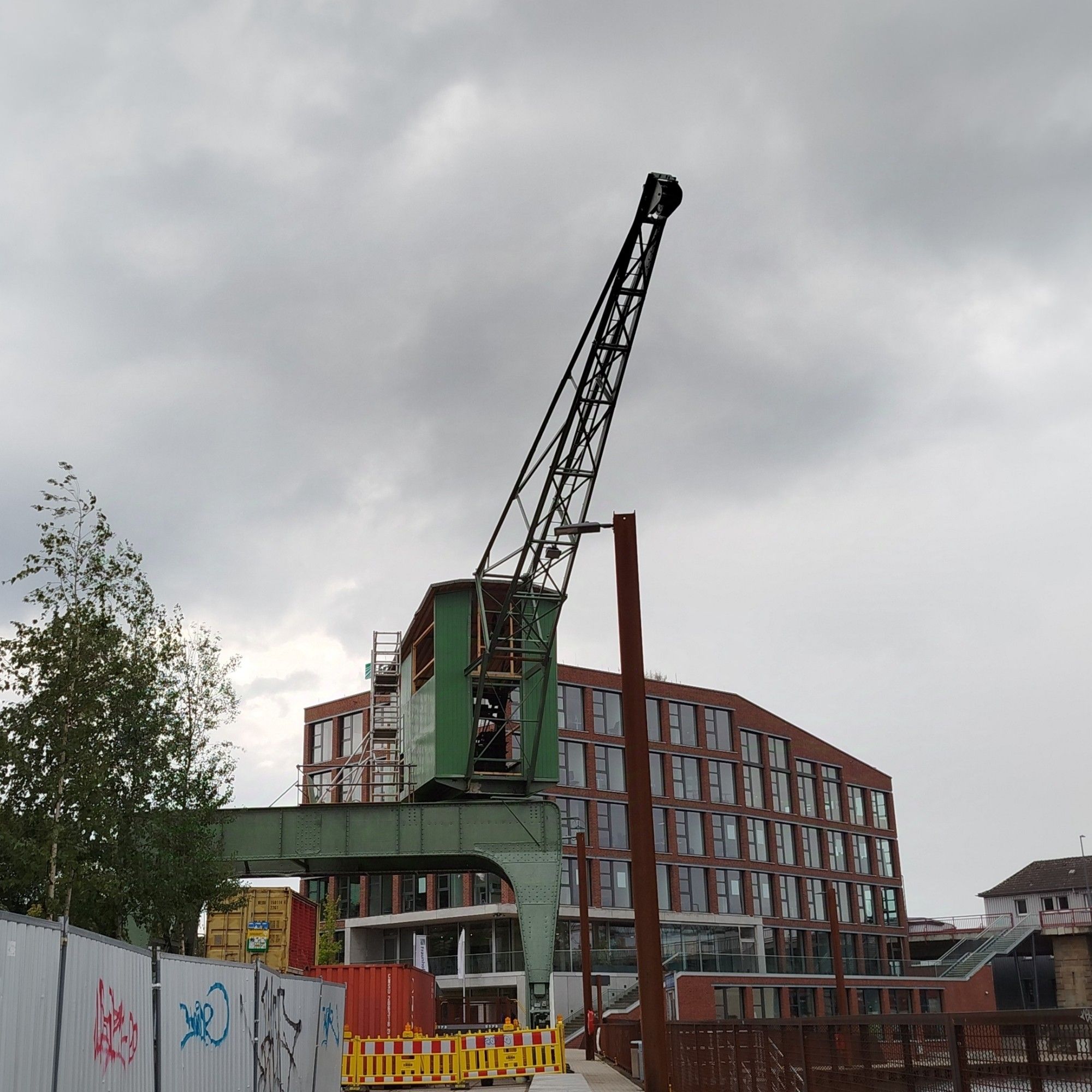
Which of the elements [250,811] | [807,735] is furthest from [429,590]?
[807,735]

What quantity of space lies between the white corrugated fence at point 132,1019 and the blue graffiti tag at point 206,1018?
16 mm

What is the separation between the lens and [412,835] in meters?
29.2

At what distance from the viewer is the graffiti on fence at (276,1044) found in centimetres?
1394

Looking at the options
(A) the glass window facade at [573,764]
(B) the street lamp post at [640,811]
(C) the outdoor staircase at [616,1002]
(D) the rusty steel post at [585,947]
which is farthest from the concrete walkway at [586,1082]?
(A) the glass window facade at [573,764]

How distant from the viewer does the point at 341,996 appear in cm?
2116

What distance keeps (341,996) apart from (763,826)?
60096 millimetres

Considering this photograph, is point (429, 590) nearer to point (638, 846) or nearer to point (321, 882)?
point (638, 846)

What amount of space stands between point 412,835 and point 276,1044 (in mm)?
14552

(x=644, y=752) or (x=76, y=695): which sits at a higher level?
(x=76, y=695)

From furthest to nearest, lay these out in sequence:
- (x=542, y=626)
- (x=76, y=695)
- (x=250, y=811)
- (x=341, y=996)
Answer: (x=542, y=626)
(x=250, y=811)
(x=76, y=695)
(x=341, y=996)

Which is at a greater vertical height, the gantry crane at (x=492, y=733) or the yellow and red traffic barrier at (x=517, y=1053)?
the gantry crane at (x=492, y=733)

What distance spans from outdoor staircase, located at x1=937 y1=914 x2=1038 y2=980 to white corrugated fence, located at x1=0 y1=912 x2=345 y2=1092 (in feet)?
225

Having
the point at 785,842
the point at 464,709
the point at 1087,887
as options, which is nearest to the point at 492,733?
the point at 464,709

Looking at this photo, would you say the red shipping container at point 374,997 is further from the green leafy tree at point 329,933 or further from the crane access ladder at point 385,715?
the green leafy tree at point 329,933
